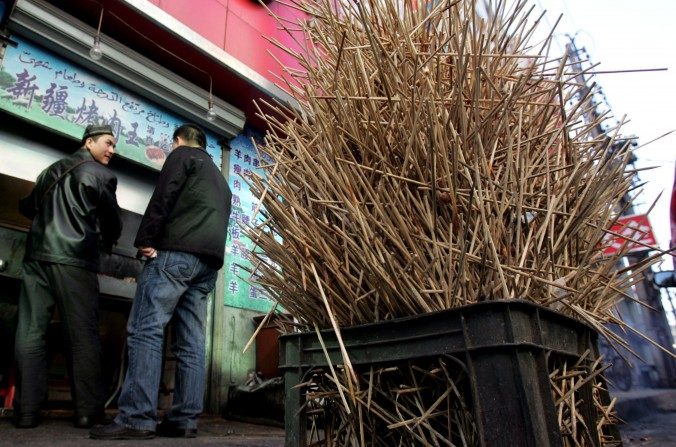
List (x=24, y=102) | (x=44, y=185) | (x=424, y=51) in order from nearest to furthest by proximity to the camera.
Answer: (x=424, y=51)
(x=44, y=185)
(x=24, y=102)

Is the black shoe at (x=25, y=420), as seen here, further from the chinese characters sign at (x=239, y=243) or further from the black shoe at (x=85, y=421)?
the chinese characters sign at (x=239, y=243)

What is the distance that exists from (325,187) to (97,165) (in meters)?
2.16

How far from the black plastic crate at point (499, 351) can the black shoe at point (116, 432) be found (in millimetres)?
1606

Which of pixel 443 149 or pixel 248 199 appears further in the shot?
pixel 248 199

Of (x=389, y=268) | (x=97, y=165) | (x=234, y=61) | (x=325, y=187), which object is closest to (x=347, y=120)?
(x=325, y=187)

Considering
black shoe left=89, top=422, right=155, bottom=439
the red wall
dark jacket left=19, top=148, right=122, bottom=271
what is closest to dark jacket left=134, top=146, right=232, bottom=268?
dark jacket left=19, top=148, right=122, bottom=271

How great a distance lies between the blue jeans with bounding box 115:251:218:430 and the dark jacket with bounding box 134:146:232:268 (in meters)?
0.07

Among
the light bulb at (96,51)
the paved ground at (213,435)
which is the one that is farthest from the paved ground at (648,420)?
the light bulb at (96,51)

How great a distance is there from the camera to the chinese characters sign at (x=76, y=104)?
129 inches

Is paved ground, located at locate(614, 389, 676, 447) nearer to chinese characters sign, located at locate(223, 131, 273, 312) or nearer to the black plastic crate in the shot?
the black plastic crate

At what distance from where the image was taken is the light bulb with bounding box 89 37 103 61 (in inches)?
140

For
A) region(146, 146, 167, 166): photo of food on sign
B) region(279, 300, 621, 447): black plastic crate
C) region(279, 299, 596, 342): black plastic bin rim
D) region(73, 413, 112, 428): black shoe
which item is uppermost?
region(146, 146, 167, 166): photo of food on sign

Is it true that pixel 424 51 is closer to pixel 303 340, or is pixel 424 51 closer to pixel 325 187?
pixel 325 187

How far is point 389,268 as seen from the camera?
34.9 inches
